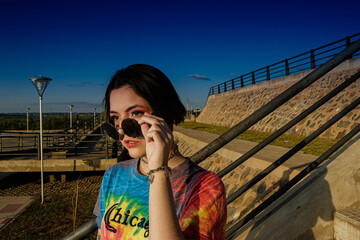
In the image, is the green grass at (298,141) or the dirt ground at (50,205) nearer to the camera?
the green grass at (298,141)

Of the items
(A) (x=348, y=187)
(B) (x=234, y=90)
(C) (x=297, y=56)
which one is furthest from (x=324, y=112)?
(B) (x=234, y=90)

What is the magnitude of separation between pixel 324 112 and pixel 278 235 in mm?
7886

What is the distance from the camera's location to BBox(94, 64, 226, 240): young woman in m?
0.77

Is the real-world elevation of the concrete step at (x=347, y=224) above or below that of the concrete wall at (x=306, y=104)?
below

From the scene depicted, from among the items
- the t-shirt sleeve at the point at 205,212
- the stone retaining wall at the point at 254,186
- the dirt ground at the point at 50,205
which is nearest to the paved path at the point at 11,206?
the dirt ground at the point at 50,205

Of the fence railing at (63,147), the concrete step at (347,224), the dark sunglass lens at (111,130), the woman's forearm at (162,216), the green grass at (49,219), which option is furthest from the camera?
the fence railing at (63,147)

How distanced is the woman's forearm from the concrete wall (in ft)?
25.1

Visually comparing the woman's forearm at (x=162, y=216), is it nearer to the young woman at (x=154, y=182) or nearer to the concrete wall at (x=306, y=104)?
the young woman at (x=154, y=182)

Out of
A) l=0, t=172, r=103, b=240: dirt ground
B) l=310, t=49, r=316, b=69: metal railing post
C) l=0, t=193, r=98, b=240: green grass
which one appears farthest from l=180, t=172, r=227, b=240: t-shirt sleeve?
l=310, t=49, r=316, b=69: metal railing post

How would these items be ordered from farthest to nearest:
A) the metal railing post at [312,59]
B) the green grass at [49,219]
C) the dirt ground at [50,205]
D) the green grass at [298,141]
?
the metal railing post at [312,59] → the dirt ground at [50,205] → the green grass at [49,219] → the green grass at [298,141]

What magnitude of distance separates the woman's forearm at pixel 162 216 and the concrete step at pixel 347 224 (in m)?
1.47

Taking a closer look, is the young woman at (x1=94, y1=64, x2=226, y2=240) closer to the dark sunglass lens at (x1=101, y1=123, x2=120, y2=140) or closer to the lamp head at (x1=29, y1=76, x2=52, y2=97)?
the dark sunglass lens at (x1=101, y1=123, x2=120, y2=140)

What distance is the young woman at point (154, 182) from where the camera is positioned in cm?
77

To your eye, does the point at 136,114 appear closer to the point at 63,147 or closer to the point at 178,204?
the point at 178,204
